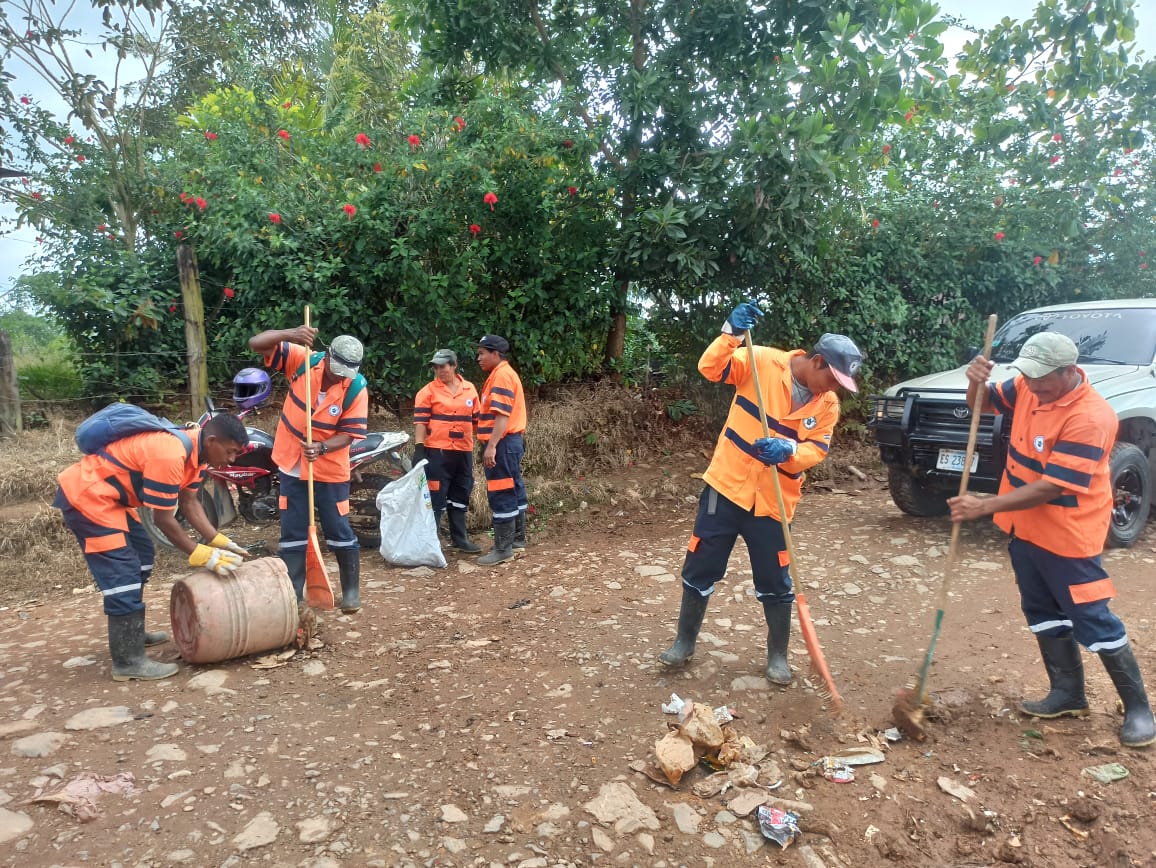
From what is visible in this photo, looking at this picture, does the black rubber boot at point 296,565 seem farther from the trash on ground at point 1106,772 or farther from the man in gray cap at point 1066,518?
the trash on ground at point 1106,772

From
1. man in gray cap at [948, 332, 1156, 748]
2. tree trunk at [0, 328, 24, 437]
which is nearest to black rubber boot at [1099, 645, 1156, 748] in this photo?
man in gray cap at [948, 332, 1156, 748]

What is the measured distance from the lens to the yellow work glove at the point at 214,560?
13.1 ft

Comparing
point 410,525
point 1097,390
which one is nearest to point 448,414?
point 410,525

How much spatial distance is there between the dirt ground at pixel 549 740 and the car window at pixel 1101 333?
178 cm

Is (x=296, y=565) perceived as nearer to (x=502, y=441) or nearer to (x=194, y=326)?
(x=502, y=441)

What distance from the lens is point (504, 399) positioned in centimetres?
599

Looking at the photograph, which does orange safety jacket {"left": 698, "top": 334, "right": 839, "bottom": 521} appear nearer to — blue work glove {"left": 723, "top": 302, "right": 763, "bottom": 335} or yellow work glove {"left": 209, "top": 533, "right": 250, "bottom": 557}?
blue work glove {"left": 723, "top": 302, "right": 763, "bottom": 335}

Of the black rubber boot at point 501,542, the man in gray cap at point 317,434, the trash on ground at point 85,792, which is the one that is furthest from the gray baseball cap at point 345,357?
the trash on ground at point 85,792

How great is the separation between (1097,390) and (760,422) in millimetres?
3571

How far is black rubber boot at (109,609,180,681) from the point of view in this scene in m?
3.87

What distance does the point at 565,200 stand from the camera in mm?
7746

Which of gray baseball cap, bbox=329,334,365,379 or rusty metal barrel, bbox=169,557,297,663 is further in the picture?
gray baseball cap, bbox=329,334,365,379

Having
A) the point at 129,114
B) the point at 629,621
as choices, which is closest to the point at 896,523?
the point at 629,621

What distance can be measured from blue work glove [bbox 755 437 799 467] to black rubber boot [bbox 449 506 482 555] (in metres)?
3.45
